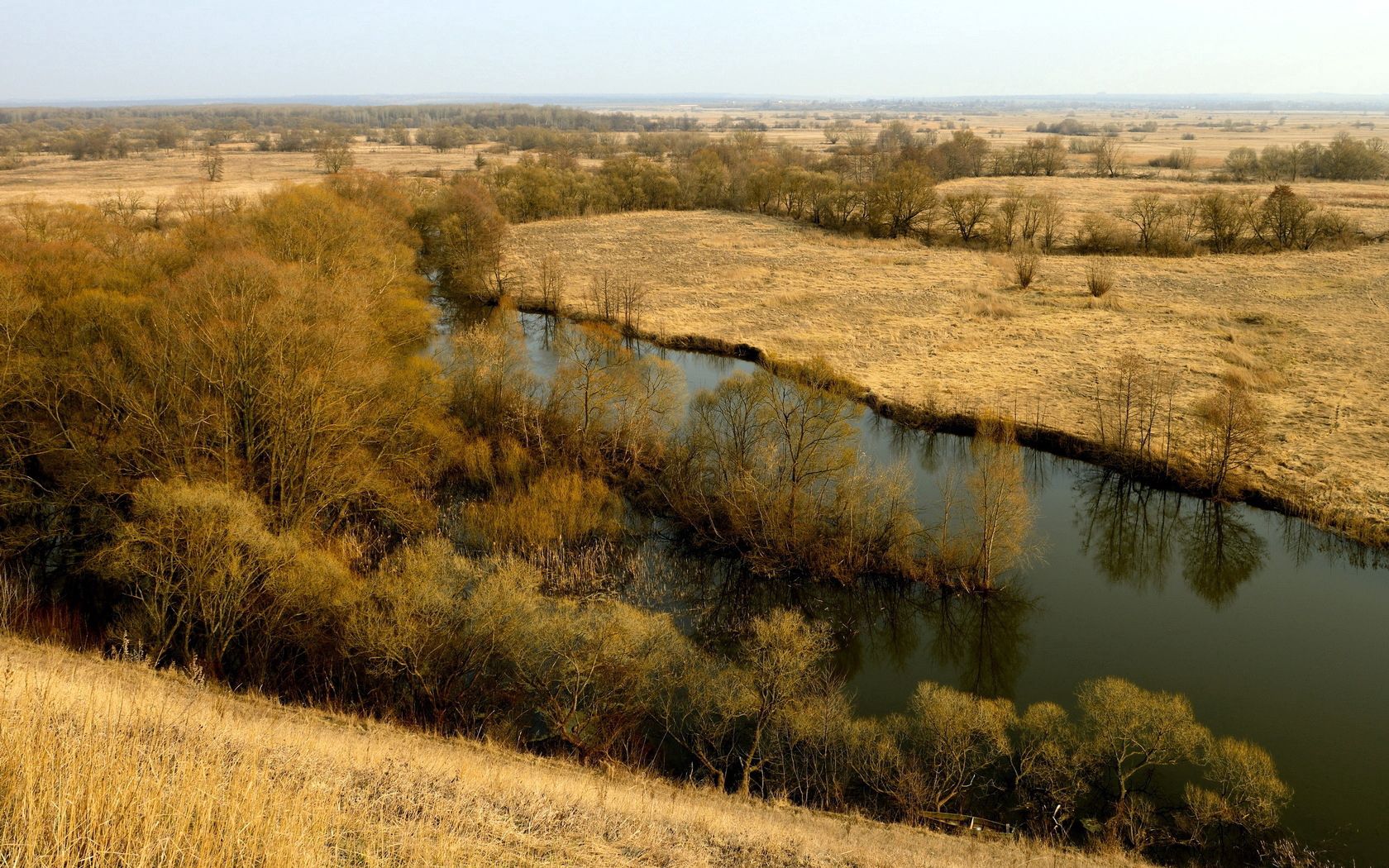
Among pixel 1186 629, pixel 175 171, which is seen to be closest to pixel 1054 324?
pixel 1186 629

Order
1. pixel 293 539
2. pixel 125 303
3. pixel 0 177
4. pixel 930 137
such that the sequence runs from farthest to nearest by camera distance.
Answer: pixel 930 137, pixel 0 177, pixel 125 303, pixel 293 539

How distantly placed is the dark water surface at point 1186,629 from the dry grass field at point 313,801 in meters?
5.05

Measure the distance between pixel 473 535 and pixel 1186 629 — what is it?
54.3 ft

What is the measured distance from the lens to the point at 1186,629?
17.9m

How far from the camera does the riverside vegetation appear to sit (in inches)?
513

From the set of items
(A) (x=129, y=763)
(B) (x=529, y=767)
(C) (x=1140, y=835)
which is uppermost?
(A) (x=129, y=763)

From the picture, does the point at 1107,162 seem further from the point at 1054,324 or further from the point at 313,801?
the point at 313,801

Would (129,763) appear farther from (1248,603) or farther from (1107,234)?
(1107,234)

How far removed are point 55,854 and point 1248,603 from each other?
2191 cm

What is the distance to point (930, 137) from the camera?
114 m

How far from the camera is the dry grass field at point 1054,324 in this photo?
2619 cm

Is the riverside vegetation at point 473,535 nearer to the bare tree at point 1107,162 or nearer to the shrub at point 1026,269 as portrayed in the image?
the shrub at point 1026,269

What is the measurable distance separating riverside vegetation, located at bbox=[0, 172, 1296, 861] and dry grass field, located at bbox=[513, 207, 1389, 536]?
26.9ft

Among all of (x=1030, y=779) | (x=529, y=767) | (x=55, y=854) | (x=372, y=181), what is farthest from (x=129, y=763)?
(x=372, y=181)
